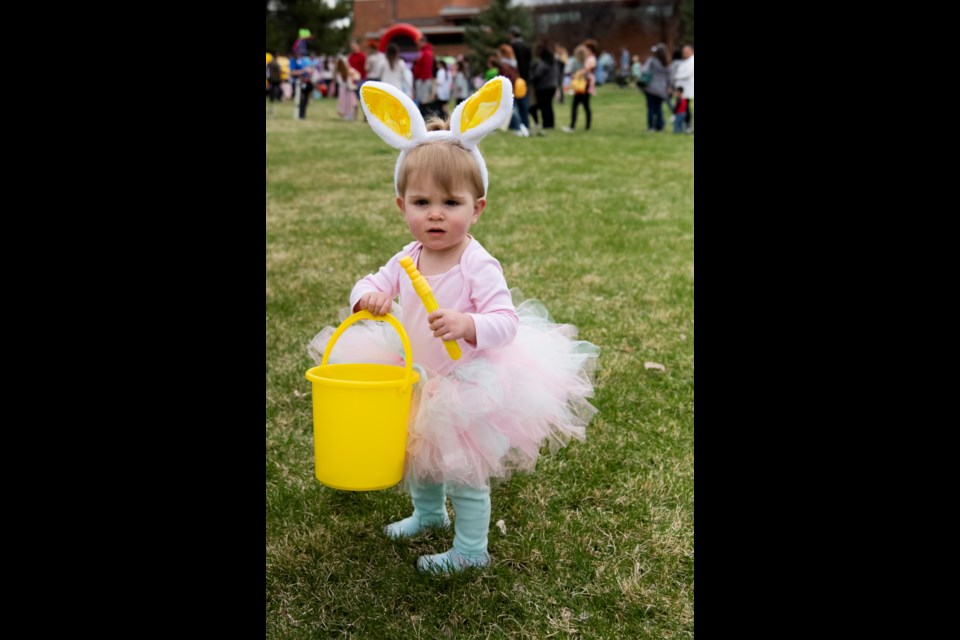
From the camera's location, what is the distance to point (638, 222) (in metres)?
7.53

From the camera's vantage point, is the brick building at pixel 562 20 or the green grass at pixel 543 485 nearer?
the green grass at pixel 543 485

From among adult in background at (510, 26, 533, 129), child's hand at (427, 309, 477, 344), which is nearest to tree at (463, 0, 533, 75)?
adult in background at (510, 26, 533, 129)

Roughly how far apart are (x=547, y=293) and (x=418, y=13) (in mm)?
52551

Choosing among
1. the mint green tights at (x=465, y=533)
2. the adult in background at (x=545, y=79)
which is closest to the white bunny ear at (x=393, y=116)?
the mint green tights at (x=465, y=533)

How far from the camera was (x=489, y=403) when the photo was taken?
2.28m

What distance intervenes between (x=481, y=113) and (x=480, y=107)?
0.06ft

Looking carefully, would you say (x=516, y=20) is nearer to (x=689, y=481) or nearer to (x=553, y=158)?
(x=553, y=158)

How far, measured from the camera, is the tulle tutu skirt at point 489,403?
7.52ft

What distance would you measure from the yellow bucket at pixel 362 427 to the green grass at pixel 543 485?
1.47ft

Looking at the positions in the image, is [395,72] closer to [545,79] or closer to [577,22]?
[545,79]

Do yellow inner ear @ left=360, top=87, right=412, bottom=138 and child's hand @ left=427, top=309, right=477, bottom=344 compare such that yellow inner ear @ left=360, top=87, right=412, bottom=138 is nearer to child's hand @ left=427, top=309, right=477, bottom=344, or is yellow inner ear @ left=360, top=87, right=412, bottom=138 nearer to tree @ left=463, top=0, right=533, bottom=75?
child's hand @ left=427, top=309, right=477, bottom=344

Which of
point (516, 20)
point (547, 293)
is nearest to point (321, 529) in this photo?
point (547, 293)

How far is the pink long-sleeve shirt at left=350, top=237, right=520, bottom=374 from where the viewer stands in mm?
2340

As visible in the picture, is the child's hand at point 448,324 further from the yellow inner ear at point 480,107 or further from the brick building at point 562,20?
the brick building at point 562,20
